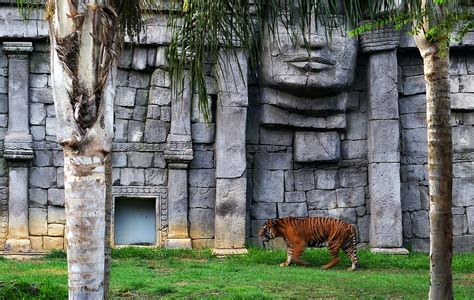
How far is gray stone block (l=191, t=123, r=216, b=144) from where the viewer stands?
16234mm

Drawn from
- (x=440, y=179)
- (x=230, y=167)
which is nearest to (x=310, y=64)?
(x=230, y=167)

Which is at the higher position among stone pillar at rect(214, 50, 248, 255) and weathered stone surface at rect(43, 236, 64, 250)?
stone pillar at rect(214, 50, 248, 255)

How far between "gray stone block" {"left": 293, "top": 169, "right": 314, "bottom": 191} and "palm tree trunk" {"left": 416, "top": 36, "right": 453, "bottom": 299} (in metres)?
7.55

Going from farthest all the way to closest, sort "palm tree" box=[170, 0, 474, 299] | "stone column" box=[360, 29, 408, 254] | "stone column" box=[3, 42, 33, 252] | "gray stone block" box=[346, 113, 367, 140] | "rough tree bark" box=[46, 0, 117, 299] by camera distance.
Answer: "gray stone block" box=[346, 113, 367, 140]
"stone column" box=[360, 29, 408, 254]
"stone column" box=[3, 42, 33, 252]
"palm tree" box=[170, 0, 474, 299]
"rough tree bark" box=[46, 0, 117, 299]

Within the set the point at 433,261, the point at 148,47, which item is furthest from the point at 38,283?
the point at 148,47

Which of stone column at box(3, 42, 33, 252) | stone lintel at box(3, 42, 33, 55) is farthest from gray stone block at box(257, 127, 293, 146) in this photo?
stone lintel at box(3, 42, 33, 55)

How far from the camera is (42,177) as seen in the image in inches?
625

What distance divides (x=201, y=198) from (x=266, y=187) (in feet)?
4.52

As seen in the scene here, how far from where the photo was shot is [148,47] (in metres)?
16.2

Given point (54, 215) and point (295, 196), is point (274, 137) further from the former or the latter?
point (54, 215)

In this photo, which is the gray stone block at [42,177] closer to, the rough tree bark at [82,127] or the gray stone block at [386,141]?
the gray stone block at [386,141]

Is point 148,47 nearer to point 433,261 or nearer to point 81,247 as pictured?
point 433,261

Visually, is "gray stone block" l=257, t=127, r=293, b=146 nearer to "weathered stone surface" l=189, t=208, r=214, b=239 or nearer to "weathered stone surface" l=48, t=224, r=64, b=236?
"weathered stone surface" l=189, t=208, r=214, b=239

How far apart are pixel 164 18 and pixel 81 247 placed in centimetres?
1009
